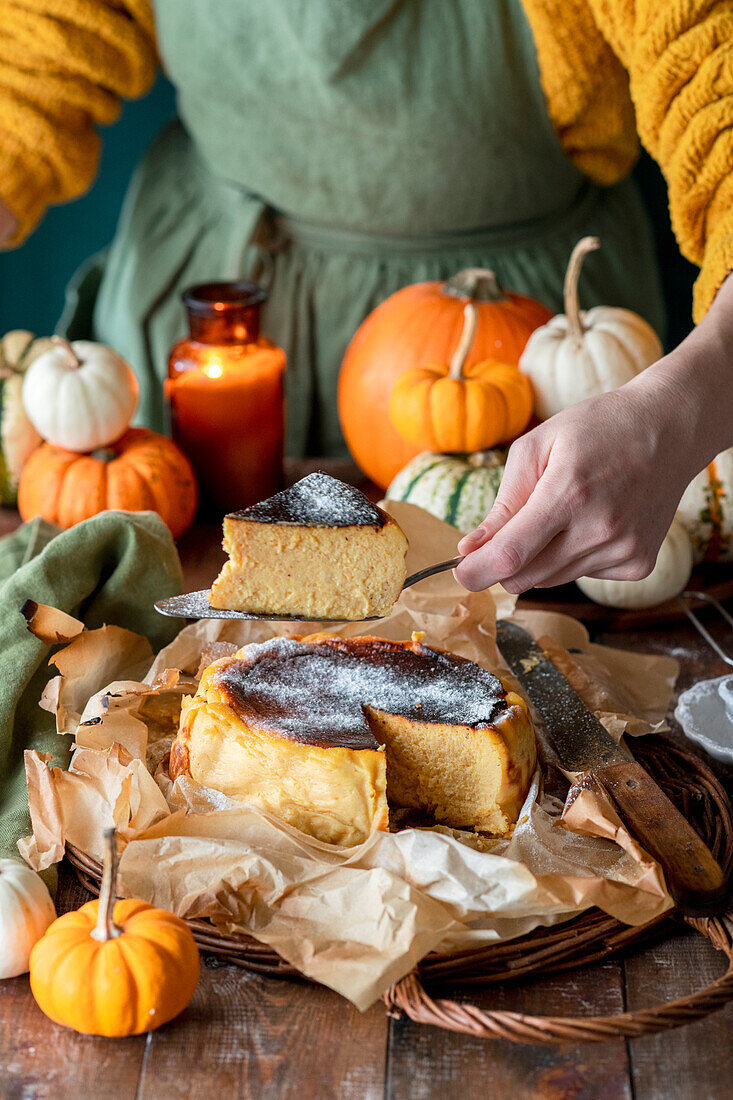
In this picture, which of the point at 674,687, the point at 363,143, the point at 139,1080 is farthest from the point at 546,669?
the point at 363,143

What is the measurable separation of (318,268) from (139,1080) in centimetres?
196

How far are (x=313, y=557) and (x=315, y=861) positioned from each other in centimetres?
35

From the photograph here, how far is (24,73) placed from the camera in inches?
89.5

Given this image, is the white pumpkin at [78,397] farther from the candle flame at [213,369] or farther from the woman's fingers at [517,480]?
the woman's fingers at [517,480]

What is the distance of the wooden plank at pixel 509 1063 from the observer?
39.1 inches

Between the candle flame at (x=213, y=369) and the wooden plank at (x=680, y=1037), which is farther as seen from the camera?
the candle flame at (x=213, y=369)

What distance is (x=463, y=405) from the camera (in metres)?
1.97

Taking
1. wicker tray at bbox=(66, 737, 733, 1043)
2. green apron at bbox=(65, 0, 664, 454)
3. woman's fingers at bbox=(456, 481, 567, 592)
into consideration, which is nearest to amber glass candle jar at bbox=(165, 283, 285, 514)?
green apron at bbox=(65, 0, 664, 454)

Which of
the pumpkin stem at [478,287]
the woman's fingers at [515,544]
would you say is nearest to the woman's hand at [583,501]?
the woman's fingers at [515,544]

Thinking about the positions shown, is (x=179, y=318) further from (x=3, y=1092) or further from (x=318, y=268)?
(x=3, y=1092)

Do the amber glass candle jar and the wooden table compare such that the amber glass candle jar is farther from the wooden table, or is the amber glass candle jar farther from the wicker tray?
the wooden table

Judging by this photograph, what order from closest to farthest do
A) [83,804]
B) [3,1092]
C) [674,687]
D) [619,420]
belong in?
[3,1092] < [83,804] < [619,420] < [674,687]

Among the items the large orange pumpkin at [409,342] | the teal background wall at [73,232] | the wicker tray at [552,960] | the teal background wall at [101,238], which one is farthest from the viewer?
the teal background wall at [73,232]

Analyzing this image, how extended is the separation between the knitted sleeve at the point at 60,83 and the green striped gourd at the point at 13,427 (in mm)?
378
